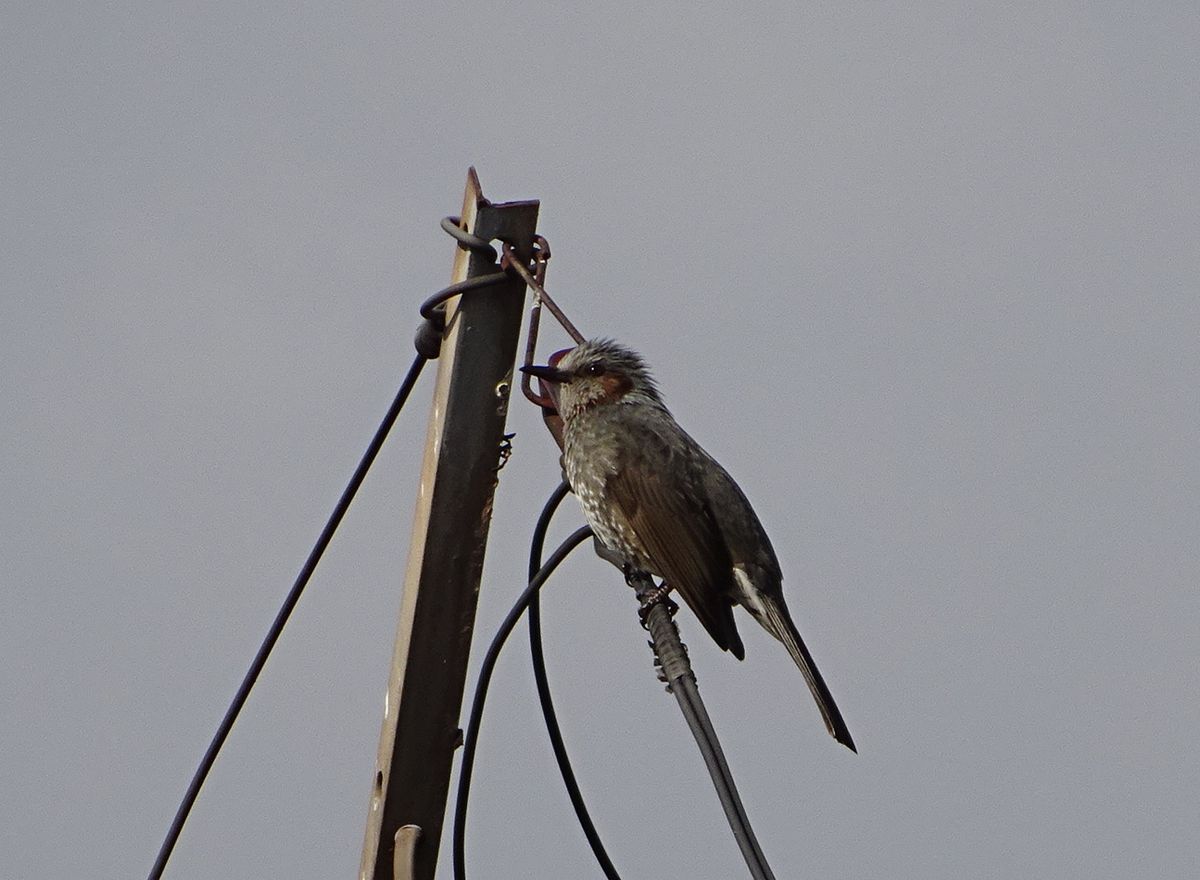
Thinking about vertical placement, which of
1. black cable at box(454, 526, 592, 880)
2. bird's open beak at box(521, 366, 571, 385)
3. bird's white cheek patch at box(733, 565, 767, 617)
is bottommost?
black cable at box(454, 526, 592, 880)

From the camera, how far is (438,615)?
522cm

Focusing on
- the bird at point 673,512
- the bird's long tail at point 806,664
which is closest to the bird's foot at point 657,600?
the bird at point 673,512

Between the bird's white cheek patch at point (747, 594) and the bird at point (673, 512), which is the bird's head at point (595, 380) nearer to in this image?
the bird at point (673, 512)

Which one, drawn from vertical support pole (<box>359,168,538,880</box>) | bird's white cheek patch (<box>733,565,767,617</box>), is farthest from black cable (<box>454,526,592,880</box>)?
bird's white cheek patch (<box>733,565,767,617</box>)

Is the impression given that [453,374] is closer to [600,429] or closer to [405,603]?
[405,603]

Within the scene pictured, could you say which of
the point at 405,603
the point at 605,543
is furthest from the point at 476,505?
the point at 605,543

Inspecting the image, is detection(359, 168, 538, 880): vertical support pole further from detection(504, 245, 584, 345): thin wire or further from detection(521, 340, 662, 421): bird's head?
detection(521, 340, 662, 421): bird's head

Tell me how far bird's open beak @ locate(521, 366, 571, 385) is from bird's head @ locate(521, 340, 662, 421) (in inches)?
0.4

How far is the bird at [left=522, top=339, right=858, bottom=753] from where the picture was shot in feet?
22.2

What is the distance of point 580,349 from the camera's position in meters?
7.45

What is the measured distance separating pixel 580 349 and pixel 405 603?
2381mm

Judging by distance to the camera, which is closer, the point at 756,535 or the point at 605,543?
the point at 605,543

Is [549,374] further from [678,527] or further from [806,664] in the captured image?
[806,664]

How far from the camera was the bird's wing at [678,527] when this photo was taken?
21.9 feet
